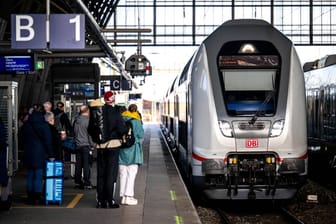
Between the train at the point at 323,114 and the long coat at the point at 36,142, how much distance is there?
7227mm

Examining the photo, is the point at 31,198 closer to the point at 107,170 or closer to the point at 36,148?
the point at 36,148

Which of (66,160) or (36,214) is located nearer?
(36,214)

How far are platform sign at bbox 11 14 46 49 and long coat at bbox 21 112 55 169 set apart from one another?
2656 mm

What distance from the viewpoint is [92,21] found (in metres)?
15.1

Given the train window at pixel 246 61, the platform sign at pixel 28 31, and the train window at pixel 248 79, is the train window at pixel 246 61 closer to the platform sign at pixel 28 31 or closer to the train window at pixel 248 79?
the train window at pixel 248 79

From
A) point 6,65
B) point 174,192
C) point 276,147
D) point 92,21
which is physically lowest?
point 174,192

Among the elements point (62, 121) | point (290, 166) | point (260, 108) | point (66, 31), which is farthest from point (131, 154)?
point (62, 121)

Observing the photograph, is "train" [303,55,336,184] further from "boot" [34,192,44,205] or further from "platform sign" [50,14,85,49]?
"boot" [34,192,44,205]

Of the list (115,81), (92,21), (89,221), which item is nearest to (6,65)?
(92,21)

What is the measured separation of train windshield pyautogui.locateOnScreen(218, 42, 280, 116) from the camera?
11.9 meters

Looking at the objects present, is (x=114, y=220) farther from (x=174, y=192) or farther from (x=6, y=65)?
(x=6, y=65)

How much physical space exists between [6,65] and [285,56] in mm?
6727

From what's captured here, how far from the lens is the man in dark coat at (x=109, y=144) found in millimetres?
9938

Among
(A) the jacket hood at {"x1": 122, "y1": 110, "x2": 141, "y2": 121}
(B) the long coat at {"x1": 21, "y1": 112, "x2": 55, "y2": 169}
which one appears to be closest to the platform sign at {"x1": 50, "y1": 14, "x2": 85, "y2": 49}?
(A) the jacket hood at {"x1": 122, "y1": 110, "x2": 141, "y2": 121}
